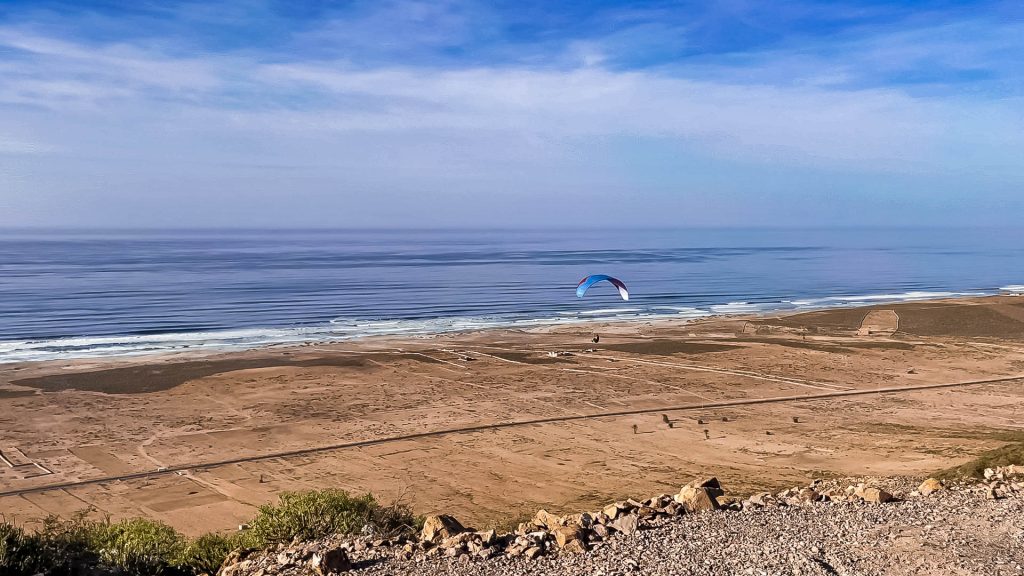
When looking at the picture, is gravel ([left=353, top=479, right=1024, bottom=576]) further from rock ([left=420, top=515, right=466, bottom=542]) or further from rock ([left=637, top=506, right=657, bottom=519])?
rock ([left=420, top=515, right=466, bottom=542])

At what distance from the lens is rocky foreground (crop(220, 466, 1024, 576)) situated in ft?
26.6

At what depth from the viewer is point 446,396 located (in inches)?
952

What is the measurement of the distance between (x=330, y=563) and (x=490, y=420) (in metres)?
12.9

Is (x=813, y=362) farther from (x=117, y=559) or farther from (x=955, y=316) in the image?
(x=117, y=559)

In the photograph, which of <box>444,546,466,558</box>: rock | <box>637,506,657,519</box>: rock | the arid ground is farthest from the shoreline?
<box>444,546,466,558</box>: rock

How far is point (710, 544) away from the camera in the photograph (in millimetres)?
8719

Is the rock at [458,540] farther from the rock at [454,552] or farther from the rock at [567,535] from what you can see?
the rock at [567,535]

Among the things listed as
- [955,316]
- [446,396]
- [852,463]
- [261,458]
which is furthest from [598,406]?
[955,316]

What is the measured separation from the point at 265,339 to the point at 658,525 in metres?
29.6

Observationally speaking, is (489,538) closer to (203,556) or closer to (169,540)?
(203,556)

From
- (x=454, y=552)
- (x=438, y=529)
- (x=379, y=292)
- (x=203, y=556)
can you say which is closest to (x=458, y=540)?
(x=454, y=552)

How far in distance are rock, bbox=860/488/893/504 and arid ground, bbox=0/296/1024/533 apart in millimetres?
4278

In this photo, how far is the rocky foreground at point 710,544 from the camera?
26.6ft

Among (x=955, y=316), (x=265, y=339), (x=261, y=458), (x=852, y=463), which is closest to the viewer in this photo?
(x=852, y=463)
